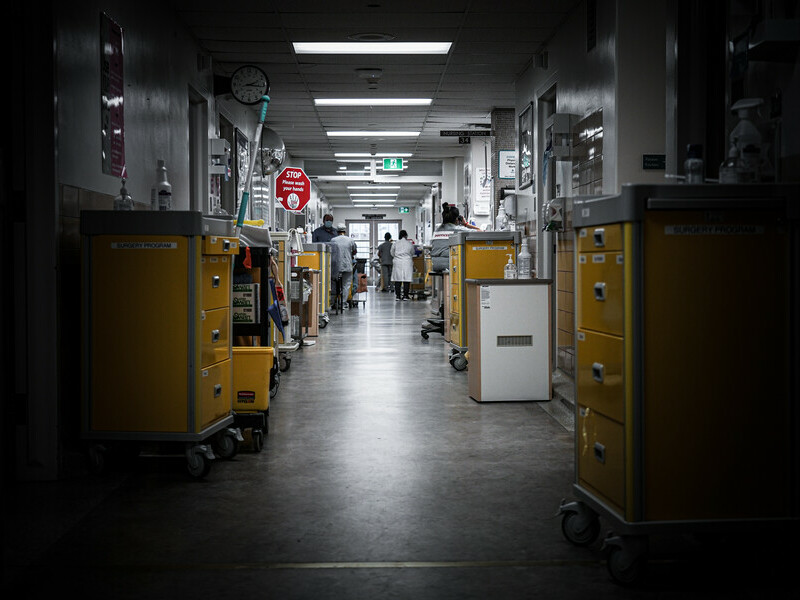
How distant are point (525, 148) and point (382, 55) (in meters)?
1.87

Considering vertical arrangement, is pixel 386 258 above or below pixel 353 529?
above

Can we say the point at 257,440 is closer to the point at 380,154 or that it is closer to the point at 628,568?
the point at 628,568

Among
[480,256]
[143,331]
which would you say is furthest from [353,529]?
[480,256]

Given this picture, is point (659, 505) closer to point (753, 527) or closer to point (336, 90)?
point (753, 527)

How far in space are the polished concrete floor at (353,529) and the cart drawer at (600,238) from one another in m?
0.96

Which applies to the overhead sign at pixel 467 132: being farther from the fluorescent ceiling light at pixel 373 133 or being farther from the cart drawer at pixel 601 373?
the cart drawer at pixel 601 373

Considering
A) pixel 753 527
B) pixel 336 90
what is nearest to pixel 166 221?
pixel 753 527

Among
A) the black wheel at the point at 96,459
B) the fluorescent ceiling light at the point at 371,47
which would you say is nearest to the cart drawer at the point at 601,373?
the black wheel at the point at 96,459

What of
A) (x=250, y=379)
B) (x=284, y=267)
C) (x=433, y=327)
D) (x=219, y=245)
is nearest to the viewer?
(x=219, y=245)

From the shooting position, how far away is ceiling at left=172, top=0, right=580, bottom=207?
23.2 ft

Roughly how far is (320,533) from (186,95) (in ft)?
16.9

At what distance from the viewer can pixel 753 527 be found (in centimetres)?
246

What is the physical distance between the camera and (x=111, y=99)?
484cm

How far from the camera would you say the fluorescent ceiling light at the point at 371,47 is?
8.38m
